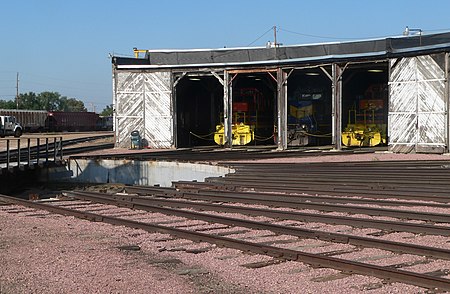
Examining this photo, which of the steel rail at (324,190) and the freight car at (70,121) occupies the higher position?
the freight car at (70,121)

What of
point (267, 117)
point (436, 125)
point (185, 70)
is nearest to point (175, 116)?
point (185, 70)

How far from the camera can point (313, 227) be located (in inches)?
458

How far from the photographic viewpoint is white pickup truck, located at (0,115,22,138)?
59500mm

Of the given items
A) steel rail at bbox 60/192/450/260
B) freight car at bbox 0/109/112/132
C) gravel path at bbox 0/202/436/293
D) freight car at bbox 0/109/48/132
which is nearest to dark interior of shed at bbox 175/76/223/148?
steel rail at bbox 60/192/450/260

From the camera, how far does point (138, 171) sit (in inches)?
1097

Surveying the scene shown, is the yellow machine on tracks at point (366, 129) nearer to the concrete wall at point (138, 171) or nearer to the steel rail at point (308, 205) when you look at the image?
the concrete wall at point (138, 171)

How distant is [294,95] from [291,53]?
18.4 feet

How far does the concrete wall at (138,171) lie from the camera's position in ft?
82.7

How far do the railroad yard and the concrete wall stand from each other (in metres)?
6.14

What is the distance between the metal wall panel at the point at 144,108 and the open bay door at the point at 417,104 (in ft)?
43.2

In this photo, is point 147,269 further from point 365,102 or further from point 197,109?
point 197,109

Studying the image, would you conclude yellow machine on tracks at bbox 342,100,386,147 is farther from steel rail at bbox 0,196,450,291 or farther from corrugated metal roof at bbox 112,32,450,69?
steel rail at bbox 0,196,450,291

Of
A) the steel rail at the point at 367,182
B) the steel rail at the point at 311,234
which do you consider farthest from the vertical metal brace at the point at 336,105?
the steel rail at the point at 311,234

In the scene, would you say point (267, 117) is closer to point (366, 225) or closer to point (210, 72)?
point (210, 72)
